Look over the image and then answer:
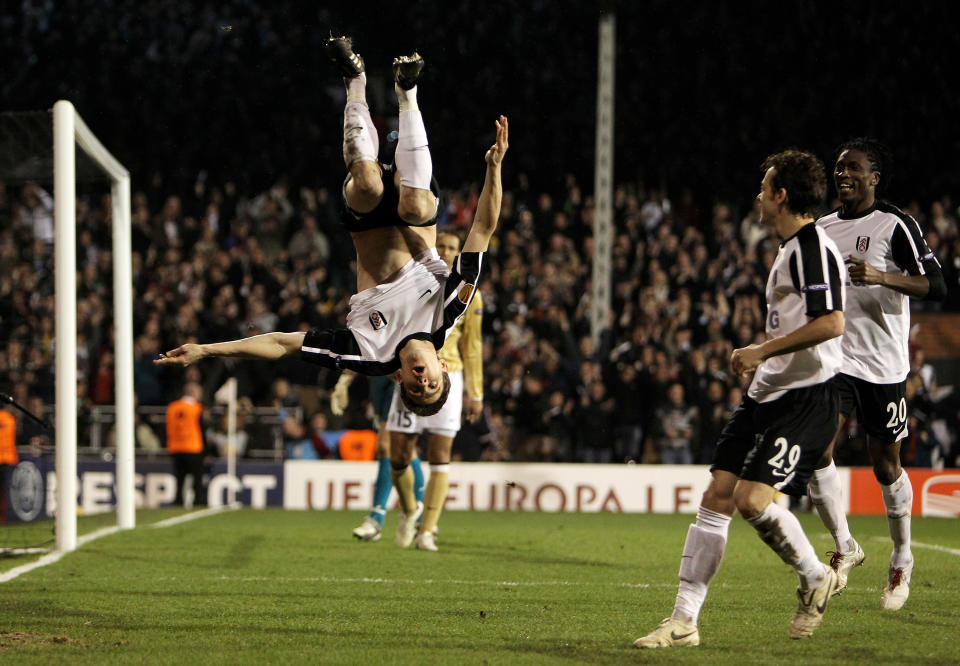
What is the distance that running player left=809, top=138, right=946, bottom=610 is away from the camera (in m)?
6.86

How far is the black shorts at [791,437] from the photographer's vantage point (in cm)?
544

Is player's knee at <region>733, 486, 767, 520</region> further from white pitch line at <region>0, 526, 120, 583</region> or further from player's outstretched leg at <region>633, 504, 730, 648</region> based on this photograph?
white pitch line at <region>0, 526, 120, 583</region>

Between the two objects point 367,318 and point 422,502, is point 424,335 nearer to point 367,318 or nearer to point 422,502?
point 367,318

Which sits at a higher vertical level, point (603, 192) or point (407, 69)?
point (603, 192)

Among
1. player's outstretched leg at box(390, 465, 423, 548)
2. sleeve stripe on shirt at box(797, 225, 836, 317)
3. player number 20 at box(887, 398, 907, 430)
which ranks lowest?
player's outstretched leg at box(390, 465, 423, 548)

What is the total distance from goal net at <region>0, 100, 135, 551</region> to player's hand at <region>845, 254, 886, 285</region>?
19.7 feet

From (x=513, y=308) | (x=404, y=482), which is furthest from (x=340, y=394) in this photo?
(x=513, y=308)

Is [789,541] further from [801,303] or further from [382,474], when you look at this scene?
[382,474]

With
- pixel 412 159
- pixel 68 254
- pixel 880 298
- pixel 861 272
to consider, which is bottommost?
pixel 880 298

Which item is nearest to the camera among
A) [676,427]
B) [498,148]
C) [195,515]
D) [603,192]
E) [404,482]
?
[498,148]

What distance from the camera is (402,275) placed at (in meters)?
6.67

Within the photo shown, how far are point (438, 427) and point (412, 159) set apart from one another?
3.82 m

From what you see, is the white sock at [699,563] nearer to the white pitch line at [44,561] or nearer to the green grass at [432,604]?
the green grass at [432,604]

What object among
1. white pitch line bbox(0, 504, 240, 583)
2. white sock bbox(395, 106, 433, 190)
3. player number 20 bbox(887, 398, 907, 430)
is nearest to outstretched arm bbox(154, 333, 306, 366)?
white sock bbox(395, 106, 433, 190)
